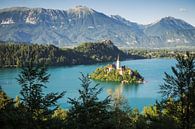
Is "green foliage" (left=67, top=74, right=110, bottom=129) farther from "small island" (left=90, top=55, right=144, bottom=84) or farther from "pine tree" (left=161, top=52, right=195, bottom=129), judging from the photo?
"small island" (left=90, top=55, right=144, bottom=84)

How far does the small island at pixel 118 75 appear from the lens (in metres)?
105

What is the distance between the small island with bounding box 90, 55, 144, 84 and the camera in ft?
344

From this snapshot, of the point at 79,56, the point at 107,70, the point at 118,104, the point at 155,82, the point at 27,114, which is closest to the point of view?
the point at 27,114

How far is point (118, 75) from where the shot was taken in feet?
358

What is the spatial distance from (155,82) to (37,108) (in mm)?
86802

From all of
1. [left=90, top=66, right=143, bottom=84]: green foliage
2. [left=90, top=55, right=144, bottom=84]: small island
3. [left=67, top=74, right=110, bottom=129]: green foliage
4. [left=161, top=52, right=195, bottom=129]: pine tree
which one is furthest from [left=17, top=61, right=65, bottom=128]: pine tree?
[left=90, top=66, right=143, bottom=84]: green foliage

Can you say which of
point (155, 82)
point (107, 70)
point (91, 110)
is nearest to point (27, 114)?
point (91, 110)

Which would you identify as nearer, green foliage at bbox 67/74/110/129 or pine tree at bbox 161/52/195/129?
green foliage at bbox 67/74/110/129

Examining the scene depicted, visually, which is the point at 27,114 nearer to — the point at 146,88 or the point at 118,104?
the point at 118,104

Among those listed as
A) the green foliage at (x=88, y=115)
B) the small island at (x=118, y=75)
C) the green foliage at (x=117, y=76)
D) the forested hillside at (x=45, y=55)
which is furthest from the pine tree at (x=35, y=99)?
the forested hillside at (x=45, y=55)

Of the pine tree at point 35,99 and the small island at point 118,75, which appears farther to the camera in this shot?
the small island at point 118,75

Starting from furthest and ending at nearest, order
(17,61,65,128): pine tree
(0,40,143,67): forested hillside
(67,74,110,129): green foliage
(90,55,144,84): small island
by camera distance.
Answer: (0,40,143,67): forested hillside < (90,55,144,84): small island < (17,61,65,128): pine tree < (67,74,110,129): green foliage

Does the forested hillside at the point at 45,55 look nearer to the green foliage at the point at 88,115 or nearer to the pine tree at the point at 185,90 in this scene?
the green foliage at the point at 88,115

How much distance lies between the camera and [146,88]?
9106 centimetres
